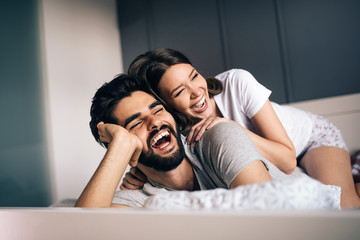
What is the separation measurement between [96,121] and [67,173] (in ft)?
4.26

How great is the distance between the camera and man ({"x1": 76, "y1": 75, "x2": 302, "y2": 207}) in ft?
2.63

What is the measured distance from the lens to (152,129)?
3.62ft

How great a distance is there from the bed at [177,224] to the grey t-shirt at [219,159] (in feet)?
1.20

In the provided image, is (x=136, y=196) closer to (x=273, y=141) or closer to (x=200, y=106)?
(x=200, y=106)

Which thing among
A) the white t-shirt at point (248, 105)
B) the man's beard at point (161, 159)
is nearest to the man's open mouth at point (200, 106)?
the white t-shirt at point (248, 105)

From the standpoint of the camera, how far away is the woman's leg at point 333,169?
127 cm

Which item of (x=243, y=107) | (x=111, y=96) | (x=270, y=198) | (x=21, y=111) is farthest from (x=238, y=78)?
(x=21, y=111)

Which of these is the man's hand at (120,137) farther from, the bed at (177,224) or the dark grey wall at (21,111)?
the dark grey wall at (21,111)

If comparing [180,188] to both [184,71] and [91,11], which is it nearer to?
[184,71]

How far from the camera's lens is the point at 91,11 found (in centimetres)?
288

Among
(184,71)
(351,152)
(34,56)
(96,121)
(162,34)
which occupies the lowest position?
(351,152)

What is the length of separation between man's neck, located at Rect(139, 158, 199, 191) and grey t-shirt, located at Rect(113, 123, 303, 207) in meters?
0.04

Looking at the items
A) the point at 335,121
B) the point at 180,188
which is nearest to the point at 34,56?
the point at 180,188

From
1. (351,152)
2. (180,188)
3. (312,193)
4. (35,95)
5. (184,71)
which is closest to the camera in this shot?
(312,193)
